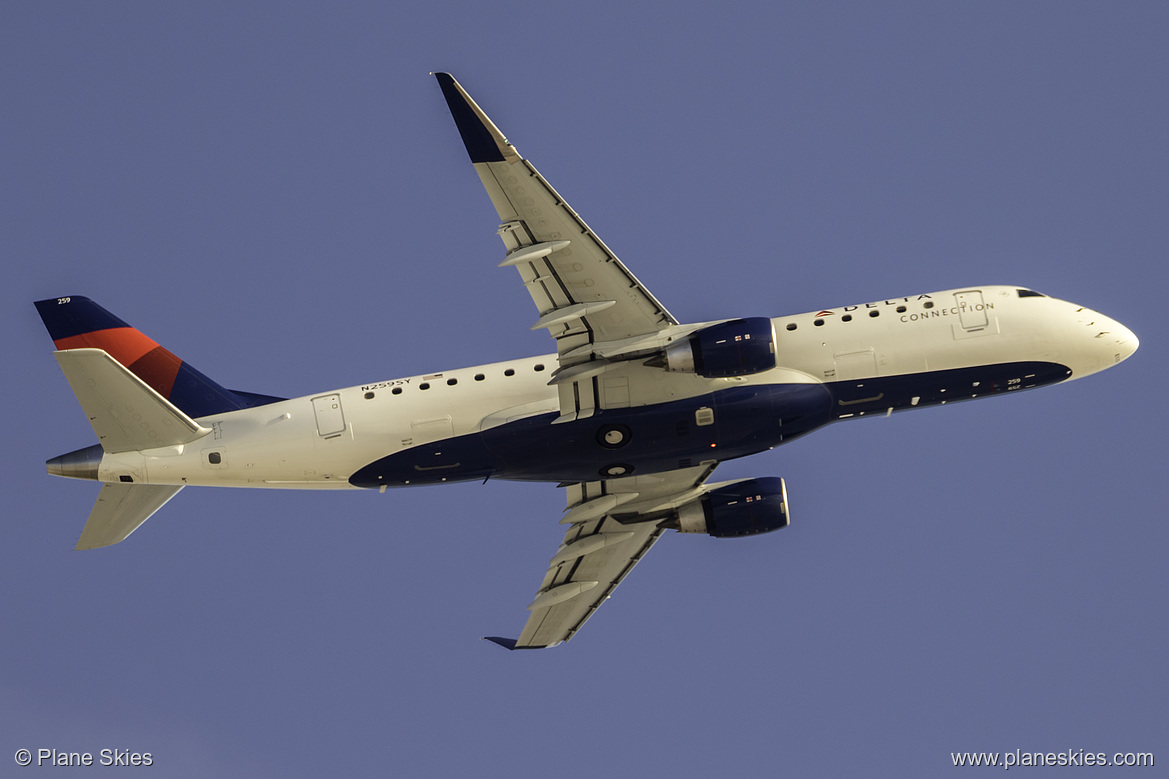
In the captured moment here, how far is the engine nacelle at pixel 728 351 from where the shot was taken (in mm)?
38562

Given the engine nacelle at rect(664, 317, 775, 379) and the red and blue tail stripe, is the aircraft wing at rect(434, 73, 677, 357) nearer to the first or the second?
the engine nacelle at rect(664, 317, 775, 379)

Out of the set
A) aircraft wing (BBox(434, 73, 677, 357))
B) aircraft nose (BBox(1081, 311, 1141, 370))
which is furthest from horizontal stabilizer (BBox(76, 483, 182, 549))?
aircraft nose (BBox(1081, 311, 1141, 370))

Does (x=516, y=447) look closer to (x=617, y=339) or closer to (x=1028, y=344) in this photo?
(x=617, y=339)

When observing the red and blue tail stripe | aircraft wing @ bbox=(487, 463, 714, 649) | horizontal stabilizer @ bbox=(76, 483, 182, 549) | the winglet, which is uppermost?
the winglet

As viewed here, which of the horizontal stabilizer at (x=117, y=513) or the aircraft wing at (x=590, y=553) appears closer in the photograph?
the horizontal stabilizer at (x=117, y=513)

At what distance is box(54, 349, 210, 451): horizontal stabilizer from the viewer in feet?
128

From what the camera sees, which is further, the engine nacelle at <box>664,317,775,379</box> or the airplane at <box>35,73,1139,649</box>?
the airplane at <box>35,73,1139,649</box>

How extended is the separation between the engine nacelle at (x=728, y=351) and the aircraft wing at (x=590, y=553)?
9234 mm

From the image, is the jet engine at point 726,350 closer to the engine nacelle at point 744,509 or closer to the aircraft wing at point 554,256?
the aircraft wing at point 554,256

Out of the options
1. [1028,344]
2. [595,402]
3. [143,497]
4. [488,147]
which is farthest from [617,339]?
[143,497]

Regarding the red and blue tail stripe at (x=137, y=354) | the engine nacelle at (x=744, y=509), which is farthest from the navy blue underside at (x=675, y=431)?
the red and blue tail stripe at (x=137, y=354)

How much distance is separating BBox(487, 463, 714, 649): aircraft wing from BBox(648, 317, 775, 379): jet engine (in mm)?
9207

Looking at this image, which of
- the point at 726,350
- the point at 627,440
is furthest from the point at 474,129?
the point at 627,440

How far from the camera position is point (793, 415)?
39.8m
